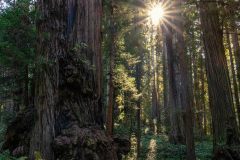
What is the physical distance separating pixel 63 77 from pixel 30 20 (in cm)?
288

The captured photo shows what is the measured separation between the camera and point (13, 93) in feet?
37.1

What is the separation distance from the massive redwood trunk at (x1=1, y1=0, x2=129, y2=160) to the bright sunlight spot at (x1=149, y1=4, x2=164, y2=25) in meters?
8.97

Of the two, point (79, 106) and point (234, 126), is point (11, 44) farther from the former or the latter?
point (234, 126)

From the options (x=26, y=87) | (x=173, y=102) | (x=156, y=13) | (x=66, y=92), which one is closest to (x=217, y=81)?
(x=66, y=92)

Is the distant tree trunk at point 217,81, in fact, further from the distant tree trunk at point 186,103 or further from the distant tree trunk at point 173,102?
the distant tree trunk at point 173,102

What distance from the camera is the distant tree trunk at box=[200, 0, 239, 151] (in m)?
9.64

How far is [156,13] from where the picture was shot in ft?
56.5

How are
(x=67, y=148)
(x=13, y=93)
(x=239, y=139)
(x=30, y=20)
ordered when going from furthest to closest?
(x=13, y=93)
(x=239, y=139)
(x=30, y=20)
(x=67, y=148)

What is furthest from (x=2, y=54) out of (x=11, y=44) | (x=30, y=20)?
(x=30, y=20)

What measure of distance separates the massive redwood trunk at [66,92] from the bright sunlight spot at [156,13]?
897 cm

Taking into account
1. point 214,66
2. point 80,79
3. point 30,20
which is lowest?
point 80,79

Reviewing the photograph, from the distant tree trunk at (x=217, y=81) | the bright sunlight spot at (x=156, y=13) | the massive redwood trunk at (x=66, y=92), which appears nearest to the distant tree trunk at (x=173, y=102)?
the bright sunlight spot at (x=156, y=13)

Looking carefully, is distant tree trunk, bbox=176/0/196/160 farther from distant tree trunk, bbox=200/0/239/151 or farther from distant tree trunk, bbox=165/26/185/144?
distant tree trunk, bbox=165/26/185/144

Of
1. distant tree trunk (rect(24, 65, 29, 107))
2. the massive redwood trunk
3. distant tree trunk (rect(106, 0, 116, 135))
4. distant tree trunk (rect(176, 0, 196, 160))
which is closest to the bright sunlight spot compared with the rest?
distant tree trunk (rect(106, 0, 116, 135))
